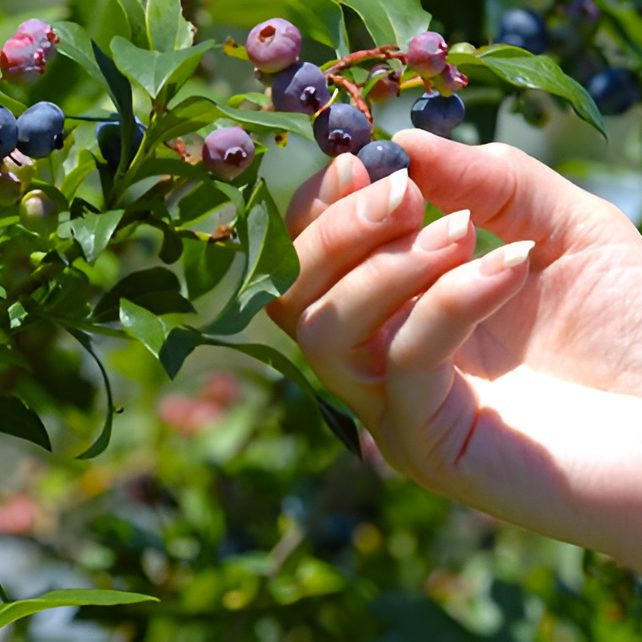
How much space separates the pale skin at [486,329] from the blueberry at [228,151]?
7 cm

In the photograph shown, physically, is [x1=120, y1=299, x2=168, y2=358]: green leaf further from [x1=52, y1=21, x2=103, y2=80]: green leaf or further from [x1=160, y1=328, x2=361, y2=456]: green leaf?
[x1=52, y1=21, x2=103, y2=80]: green leaf

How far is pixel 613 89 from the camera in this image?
1602 mm

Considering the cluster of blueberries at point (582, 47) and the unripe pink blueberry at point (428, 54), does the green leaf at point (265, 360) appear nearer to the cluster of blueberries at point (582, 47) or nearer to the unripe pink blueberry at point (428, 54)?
the unripe pink blueberry at point (428, 54)

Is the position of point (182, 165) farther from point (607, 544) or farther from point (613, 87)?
point (613, 87)

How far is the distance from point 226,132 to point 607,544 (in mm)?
495

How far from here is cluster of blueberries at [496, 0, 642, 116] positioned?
1552mm

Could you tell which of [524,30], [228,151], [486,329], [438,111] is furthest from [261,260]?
[524,30]

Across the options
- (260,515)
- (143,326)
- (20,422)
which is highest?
(143,326)

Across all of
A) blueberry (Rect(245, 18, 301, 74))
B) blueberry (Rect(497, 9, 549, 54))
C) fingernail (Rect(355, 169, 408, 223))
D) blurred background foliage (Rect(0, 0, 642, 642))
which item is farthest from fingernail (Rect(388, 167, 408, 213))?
blueberry (Rect(497, 9, 549, 54))

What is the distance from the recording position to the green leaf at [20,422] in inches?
36.1

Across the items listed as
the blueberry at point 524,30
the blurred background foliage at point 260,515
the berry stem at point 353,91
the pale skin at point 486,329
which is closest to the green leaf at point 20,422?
the pale skin at point 486,329

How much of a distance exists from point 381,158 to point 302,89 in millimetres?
74

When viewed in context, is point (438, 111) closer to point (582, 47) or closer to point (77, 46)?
point (77, 46)

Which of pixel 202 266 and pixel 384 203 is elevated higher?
pixel 384 203
